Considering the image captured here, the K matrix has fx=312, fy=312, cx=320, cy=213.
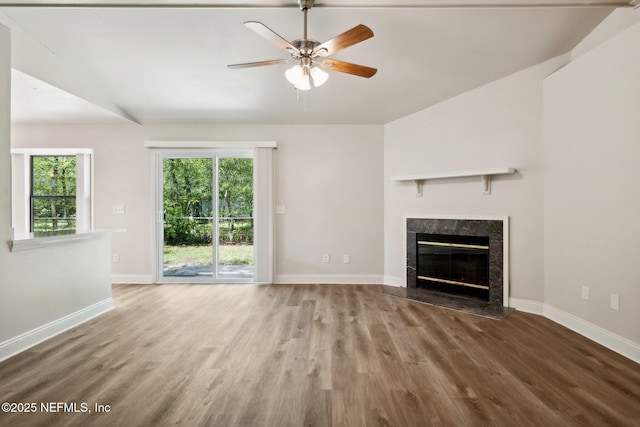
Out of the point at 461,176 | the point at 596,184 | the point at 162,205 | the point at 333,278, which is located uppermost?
the point at 461,176

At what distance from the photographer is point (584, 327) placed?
2.77m

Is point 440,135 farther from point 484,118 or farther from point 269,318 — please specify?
point 269,318

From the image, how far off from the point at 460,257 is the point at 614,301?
5.22 ft

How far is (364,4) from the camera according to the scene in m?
2.46

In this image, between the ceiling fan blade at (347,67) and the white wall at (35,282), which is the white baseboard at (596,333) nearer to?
the ceiling fan blade at (347,67)

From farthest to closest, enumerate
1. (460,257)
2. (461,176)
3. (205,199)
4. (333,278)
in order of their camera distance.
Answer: (205,199) < (333,278) < (460,257) < (461,176)

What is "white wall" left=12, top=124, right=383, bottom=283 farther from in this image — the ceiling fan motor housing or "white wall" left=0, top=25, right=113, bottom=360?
the ceiling fan motor housing

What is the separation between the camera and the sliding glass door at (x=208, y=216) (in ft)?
16.0

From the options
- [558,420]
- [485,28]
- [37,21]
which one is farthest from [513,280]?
[37,21]

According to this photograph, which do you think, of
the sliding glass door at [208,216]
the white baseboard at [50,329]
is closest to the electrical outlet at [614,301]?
the sliding glass door at [208,216]

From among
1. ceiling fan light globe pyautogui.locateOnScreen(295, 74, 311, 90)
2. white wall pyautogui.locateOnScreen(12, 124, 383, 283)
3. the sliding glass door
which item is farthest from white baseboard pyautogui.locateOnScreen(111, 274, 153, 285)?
ceiling fan light globe pyautogui.locateOnScreen(295, 74, 311, 90)

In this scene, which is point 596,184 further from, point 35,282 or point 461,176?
point 35,282

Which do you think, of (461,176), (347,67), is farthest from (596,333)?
(347,67)

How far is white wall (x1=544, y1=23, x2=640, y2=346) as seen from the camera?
240 cm
